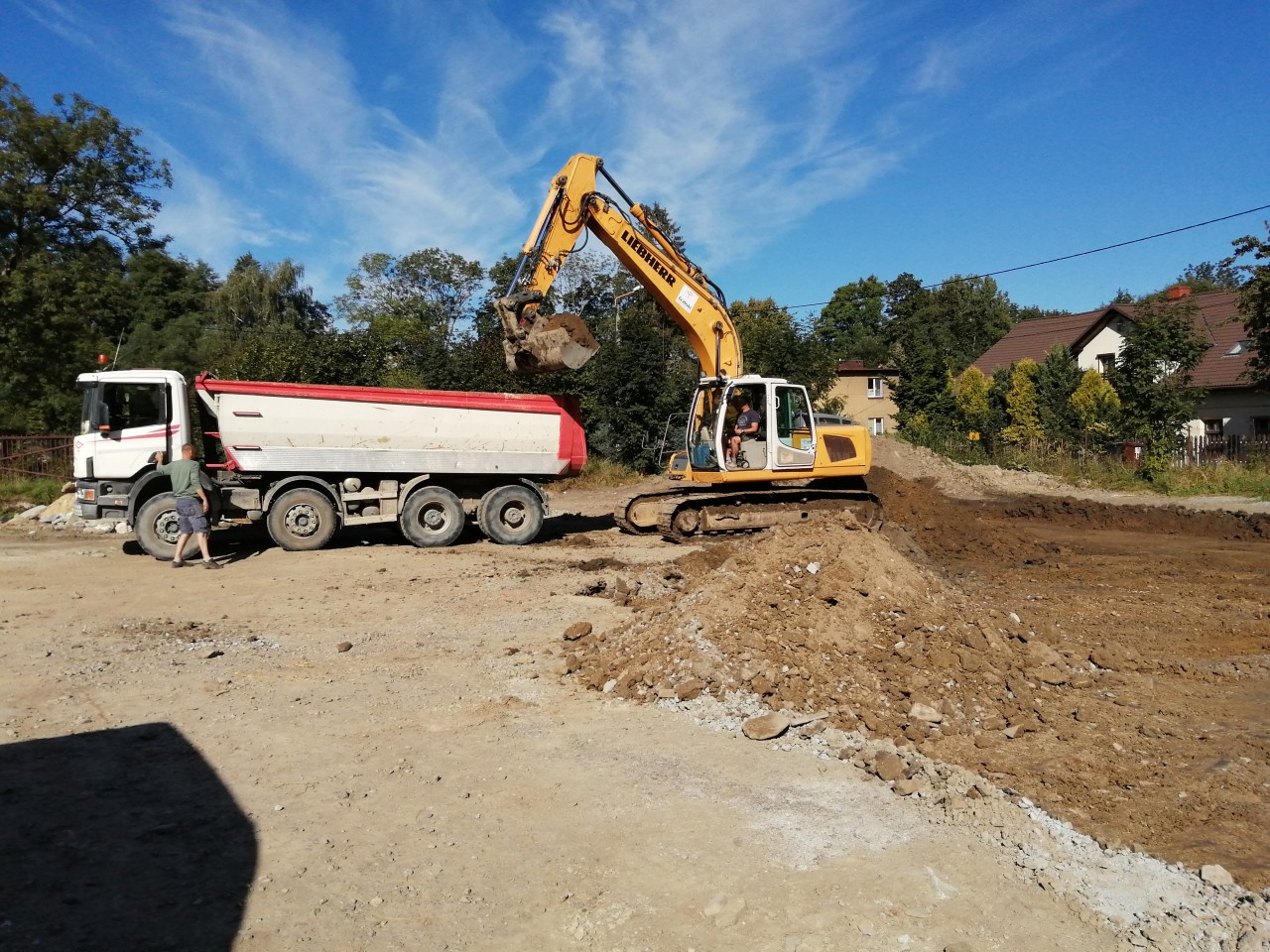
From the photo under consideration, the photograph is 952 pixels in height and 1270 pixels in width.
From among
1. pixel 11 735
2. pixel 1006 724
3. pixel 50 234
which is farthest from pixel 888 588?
pixel 50 234

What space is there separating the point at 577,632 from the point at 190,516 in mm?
6681

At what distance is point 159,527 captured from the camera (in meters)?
12.2

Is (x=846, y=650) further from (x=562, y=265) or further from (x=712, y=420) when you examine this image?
(x=562, y=265)

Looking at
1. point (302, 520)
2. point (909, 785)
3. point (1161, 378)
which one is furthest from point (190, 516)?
point (1161, 378)

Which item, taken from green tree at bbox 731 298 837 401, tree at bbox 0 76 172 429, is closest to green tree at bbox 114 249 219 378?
tree at bbox 0 76 172 429

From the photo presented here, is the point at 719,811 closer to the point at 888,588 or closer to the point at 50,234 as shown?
the point at 888,588

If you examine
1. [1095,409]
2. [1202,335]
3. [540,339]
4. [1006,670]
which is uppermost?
[1202,335]

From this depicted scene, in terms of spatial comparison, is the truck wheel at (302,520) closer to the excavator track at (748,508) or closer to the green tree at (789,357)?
the excavator track at (748,508)

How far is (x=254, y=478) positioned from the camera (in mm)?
12586

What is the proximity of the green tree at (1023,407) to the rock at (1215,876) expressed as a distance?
95.1 feet

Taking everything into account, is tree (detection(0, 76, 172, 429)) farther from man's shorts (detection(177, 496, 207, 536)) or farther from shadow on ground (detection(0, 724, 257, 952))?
shadow on ground (detection(0, 724, 257, 952))

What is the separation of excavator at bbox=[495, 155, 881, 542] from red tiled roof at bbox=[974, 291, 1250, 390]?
→ 15574 millimetres

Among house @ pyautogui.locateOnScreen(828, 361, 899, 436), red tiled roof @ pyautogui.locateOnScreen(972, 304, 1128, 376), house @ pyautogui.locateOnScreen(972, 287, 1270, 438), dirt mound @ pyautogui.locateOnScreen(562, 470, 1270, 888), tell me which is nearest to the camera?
dirt mound @ pyautogui.locateOnScreen(562, 470, 1270, 888)

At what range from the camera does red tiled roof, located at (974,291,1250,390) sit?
2991 cm
